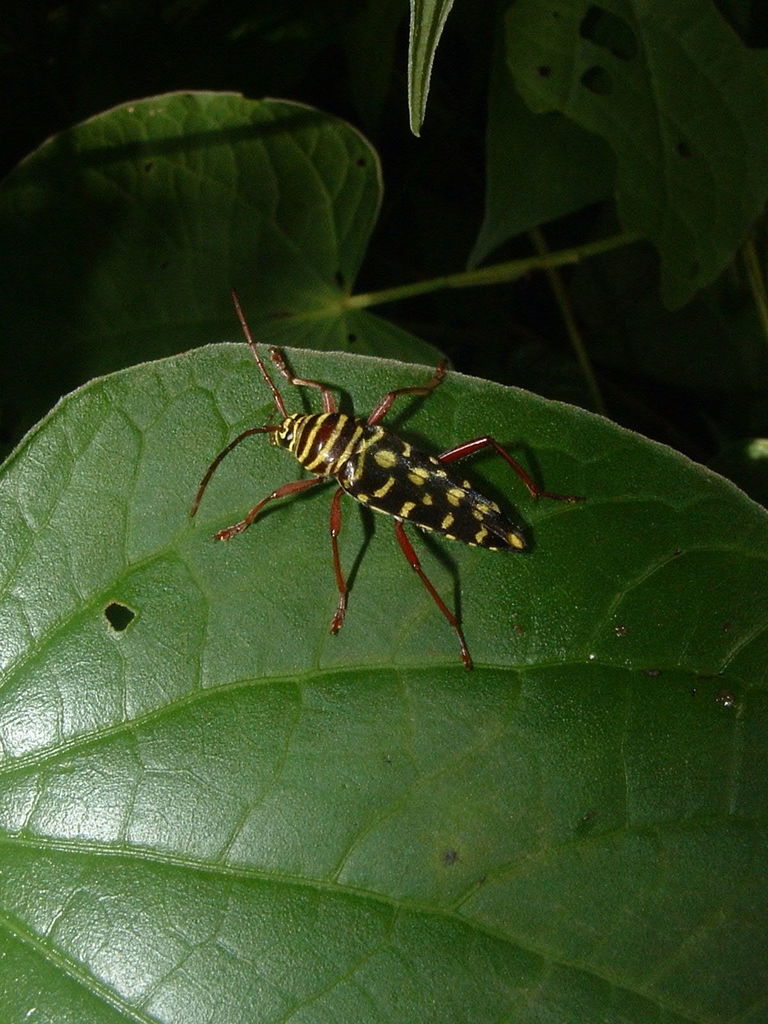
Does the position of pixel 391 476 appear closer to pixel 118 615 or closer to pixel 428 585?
pixel 428 585

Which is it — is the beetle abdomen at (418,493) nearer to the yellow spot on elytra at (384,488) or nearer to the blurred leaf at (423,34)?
the yellow spot on elytra at (384,488)

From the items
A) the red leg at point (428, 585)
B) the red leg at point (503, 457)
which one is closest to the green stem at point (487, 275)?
the red leg at point (503, 457)

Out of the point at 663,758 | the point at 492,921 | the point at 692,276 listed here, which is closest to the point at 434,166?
the point at 692,276

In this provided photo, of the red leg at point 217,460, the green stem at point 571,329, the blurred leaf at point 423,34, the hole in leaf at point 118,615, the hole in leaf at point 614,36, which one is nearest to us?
the blurred leaf at point 423,34

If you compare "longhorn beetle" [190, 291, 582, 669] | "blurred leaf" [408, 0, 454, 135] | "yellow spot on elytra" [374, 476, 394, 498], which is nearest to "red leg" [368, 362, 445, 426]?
"longhorn beetle" [190, 291, 582, 669]

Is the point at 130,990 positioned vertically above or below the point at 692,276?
below

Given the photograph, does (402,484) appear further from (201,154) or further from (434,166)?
(434,166)

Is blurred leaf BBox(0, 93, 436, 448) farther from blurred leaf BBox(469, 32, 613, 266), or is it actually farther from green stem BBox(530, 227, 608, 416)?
green stem BBox(530, 227, 608, 416)
